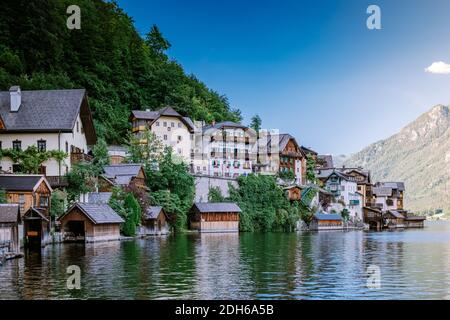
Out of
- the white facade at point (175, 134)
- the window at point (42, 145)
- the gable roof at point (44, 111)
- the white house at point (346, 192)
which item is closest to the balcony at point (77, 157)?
the window at point (42, 145)

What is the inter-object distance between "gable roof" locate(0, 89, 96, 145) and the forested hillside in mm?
13695

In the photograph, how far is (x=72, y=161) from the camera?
2260 inches

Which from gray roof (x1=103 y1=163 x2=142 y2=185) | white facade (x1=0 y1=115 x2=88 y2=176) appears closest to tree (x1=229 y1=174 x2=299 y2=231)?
gray roof (x1=103 y1=163 x2=142 y2=185)

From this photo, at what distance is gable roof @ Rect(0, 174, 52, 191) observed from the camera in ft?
151

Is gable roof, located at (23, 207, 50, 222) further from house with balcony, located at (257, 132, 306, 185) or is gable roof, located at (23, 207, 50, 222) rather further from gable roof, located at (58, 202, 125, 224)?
house with balcony, located at (257, 132, 306, 185)

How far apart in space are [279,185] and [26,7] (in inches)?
1794

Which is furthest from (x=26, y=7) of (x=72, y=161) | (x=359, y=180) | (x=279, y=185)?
(x=359, y=180)

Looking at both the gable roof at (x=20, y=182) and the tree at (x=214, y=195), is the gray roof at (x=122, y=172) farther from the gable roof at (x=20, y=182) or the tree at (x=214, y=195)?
the tree at (x=214, y=195)

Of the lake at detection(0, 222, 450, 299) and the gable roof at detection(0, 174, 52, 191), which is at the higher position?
the gable roof at detection(0, 174, 52, 191)

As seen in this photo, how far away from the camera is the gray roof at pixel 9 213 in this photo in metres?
36.8

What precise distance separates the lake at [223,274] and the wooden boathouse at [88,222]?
18.6 feet

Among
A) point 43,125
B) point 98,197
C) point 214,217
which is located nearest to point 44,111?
point 43,125

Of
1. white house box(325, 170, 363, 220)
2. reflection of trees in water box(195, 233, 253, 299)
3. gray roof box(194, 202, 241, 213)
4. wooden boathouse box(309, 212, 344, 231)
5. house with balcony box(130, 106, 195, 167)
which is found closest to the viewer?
reflection of trees in water box(195, 233, 253, 299)
